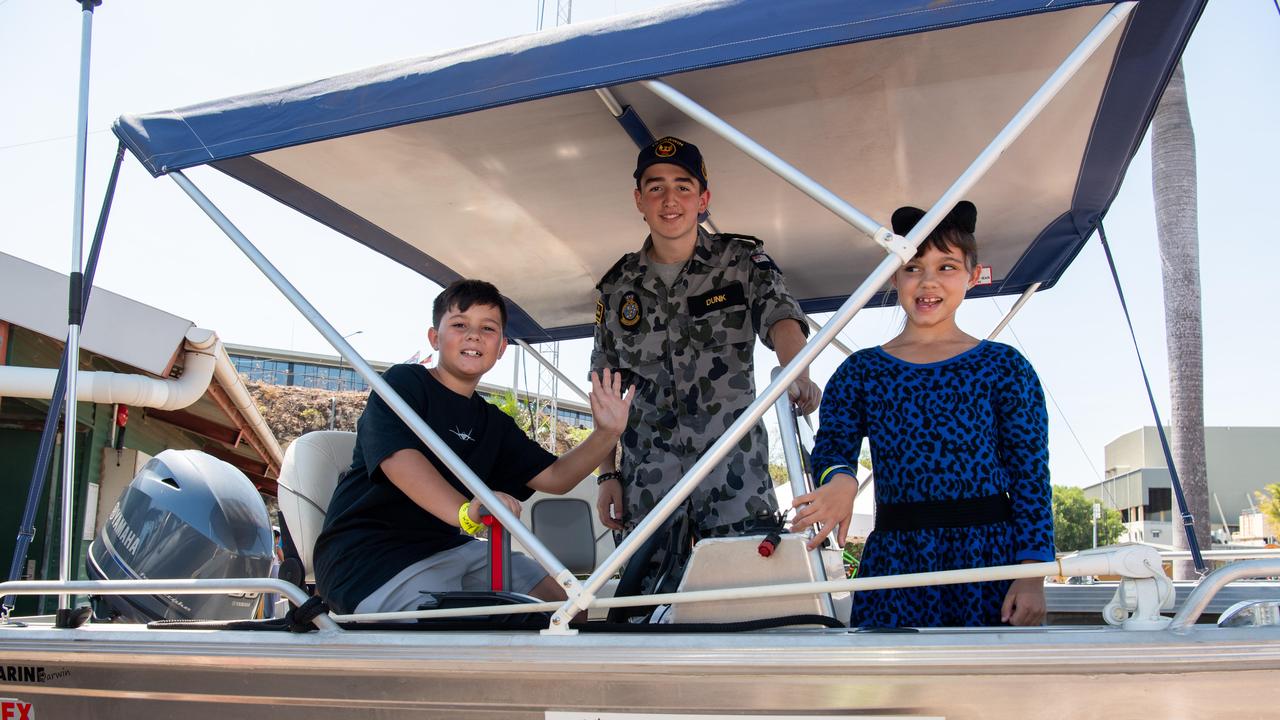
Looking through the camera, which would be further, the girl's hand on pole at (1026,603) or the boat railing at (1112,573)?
the girl's hand on pole at (1026,603)

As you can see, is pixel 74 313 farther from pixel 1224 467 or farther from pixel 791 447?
pixel 1224 467

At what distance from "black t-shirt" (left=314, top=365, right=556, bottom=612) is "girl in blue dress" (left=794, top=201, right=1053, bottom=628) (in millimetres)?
1079

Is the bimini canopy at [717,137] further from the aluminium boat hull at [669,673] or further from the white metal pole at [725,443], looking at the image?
the aluminium boat hull at [669,673]

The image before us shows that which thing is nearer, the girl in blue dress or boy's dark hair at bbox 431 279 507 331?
the girl in blue dress

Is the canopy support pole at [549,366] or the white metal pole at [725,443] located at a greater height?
the canopy support pole at [549,366]

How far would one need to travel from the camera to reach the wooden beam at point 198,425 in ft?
39.4

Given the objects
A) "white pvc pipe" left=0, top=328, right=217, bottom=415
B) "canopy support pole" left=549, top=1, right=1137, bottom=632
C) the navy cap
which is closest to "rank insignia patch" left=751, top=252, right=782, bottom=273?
the navy cap

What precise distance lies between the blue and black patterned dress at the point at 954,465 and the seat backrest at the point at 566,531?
7.33ft

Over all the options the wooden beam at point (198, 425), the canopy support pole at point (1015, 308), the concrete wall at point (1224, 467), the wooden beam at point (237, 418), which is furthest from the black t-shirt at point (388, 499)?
the concrete wall at point (1224, 467)

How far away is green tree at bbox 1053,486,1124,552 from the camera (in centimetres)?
4778

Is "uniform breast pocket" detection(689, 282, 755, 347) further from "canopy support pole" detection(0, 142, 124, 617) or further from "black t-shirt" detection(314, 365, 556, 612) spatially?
"canopy support pole" detection(0, 142, 124, 617)

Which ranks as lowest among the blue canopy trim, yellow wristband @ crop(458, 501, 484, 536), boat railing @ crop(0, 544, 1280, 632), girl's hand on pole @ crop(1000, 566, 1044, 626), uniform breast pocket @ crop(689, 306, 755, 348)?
girl's hand on pole @ crop(1000, 566, 1044, 626)

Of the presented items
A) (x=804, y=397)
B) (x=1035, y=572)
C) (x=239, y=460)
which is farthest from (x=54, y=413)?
(x=239, y=460)

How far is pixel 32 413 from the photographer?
956 cm
